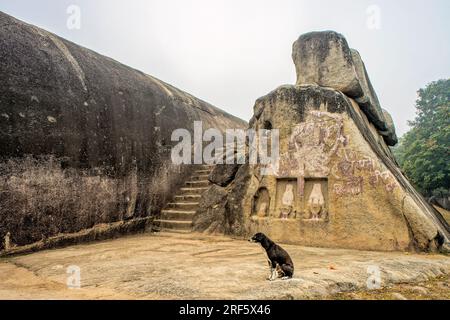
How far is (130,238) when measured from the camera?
580 cm

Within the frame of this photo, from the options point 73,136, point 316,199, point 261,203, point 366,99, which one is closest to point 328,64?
point 366,99

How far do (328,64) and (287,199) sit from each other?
281cm

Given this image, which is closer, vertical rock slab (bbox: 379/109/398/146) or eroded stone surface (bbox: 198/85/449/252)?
eroded stone surface (bbox: 198/85/449/252)

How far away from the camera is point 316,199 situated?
5.27 metres

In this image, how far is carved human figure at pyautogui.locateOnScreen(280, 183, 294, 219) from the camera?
5.45 m

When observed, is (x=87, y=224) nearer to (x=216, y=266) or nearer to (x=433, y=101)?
(x=216, y=266)

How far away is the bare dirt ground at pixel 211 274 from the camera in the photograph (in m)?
2.46

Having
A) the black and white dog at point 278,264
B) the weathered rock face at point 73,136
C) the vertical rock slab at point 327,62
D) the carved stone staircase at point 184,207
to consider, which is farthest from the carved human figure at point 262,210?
the black and white dog at point 278,264

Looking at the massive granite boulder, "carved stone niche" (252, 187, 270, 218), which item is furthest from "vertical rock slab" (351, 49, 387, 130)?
"carved stone niche" (252, 187, 270, 218)

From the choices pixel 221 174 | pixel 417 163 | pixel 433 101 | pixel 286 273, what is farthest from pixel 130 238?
pixel 433 101

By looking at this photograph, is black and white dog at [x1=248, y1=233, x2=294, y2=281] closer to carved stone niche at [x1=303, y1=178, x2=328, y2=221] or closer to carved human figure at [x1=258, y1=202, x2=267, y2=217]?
carved stone niche at [x1=303, y1=178, x2=328, y2=221]

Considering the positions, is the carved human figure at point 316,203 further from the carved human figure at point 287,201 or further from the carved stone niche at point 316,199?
the carved human figure at point 287,201

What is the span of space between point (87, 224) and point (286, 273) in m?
3.66

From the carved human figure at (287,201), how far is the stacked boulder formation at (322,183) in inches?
0.6
